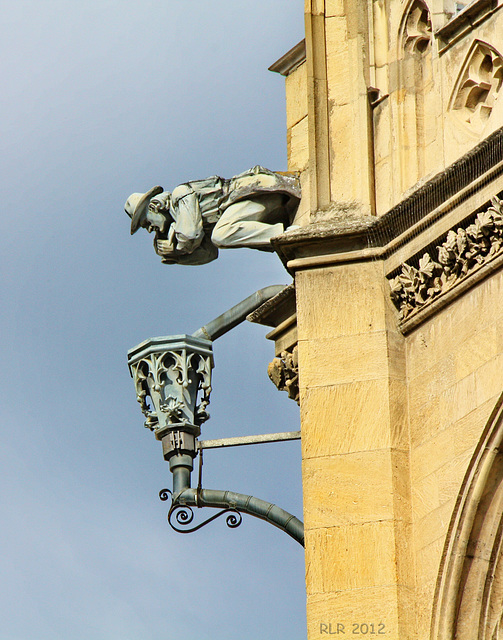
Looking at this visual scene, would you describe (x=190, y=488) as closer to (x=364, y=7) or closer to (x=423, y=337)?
(x=423, y=337)

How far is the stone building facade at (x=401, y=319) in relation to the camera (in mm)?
13148

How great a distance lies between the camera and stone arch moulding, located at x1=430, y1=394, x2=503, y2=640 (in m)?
13.0

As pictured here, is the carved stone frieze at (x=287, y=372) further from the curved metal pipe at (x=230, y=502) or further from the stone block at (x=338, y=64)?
the stone block at (x=338, y=64)

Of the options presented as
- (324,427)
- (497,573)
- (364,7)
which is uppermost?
(364,7)

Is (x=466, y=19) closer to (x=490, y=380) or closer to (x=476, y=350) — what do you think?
(x=476, y=350)

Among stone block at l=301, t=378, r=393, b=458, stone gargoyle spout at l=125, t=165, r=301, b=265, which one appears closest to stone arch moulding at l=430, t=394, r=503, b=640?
stone block at l=301, t=378, r=393, b=458

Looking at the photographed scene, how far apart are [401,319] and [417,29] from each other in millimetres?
2121

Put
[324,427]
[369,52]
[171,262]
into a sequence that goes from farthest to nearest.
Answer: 1. [171,262]
2. [369,52]
3. [324,427]

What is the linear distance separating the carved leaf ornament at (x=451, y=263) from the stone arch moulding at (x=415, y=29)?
167 cm

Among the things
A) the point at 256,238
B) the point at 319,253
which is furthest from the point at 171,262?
the point at 319,253

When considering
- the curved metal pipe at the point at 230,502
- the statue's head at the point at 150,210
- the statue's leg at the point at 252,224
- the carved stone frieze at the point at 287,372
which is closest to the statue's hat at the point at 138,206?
the statue's head at the point at 150,210

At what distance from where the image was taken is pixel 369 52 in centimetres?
1505

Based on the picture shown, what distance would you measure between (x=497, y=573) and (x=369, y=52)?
3.94 metres

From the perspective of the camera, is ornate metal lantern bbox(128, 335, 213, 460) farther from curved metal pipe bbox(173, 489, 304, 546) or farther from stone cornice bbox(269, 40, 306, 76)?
stone cornice bbox(269, 40, 306, 76)
